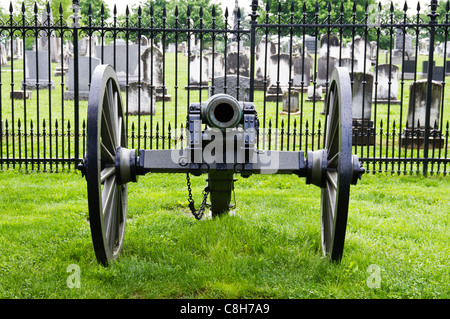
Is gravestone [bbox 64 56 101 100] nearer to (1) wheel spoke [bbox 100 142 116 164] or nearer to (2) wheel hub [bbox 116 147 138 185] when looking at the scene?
(1) wheel spoke [bbox 100 142 116 164]

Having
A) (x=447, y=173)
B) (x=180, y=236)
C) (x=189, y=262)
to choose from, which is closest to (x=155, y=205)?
(x=180, y=236)

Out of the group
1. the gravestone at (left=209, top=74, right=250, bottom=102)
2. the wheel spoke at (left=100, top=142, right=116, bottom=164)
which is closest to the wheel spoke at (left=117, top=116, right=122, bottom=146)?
the wheel spoke at (left=100, top=142, right=116, bottom=164)

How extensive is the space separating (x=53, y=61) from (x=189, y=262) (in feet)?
110

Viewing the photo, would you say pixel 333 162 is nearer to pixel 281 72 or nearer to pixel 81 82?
pixel 81 82

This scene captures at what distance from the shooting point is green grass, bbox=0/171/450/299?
3854 millimetres

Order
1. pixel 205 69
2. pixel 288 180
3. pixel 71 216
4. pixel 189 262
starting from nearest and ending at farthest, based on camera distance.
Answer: pixel 189 262
pixel 71 216
pixel 288 180
pixel 205 69

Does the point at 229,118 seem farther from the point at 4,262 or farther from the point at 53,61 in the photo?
the point at 53,61

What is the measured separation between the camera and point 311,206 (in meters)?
6.32

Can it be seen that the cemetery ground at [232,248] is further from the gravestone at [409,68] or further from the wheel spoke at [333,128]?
the gravestone at [409,68]

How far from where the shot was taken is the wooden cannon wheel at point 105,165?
3672 mm

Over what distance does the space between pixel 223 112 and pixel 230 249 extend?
43.9 inches

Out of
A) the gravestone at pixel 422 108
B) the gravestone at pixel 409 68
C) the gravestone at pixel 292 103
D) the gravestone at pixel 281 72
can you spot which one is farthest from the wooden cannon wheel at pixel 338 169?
the gravestone at pixel 409 68

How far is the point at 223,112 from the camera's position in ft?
13.8

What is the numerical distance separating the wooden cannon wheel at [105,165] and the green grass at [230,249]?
0.72ft
